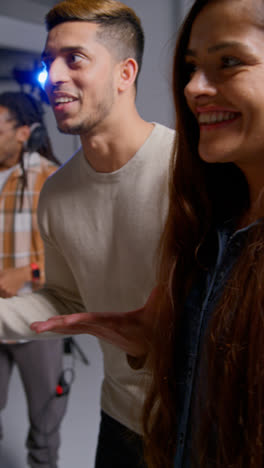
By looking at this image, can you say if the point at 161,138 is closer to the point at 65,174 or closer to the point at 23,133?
the point at 65,174

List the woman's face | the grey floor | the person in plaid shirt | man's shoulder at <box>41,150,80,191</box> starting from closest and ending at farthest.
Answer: the woman's face
man's shoulder at <box>41,150,80,191</box>
the person in plaid shirt
the grey floor

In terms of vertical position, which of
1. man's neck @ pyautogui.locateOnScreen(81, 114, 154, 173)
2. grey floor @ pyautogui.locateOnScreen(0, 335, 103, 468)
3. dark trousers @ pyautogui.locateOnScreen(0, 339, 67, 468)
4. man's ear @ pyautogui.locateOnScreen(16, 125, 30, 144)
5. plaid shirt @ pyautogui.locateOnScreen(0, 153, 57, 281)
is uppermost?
man's ear @ pyautogui.locateOnScreen(16, 125, 30, 144)

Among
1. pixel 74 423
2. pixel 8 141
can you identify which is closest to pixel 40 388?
pixel 74 423

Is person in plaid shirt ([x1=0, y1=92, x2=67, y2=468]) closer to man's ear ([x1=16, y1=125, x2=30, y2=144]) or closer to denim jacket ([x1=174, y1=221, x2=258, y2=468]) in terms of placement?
man's ear ([x1=16, y1=125, x2=30, y2=144])

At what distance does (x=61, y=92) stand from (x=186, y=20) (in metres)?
0.26

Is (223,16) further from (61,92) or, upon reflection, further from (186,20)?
(61,92)

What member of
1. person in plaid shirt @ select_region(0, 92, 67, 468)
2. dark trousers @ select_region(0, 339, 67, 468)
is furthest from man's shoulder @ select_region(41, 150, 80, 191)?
dark trousers @ select_region(0, 339, 67, 468)

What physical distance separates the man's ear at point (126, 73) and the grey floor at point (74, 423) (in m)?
1.16

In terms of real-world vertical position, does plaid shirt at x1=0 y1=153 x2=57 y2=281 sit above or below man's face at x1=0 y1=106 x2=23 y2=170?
below

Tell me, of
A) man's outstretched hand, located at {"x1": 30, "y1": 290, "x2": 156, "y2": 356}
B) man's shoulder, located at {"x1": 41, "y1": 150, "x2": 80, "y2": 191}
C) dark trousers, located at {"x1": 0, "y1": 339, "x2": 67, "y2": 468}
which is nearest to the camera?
man's outstretched hand, located at {"x1": 30, "y1": 290, "x2": 156, "y2": 356}

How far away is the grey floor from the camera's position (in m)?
1.37

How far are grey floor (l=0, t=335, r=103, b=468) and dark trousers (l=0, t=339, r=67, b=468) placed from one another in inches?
4.9

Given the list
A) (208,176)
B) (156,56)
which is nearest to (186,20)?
(208,176)

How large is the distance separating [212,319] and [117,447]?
0.50 meters
